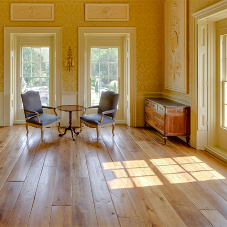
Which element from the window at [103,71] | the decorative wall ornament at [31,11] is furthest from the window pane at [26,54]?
the window at [103,71]

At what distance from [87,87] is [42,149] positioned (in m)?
3.06

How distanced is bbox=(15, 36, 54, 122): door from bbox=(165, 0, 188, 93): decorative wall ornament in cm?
320

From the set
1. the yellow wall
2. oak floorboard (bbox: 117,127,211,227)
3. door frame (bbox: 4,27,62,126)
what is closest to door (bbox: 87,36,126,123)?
the yellow wall

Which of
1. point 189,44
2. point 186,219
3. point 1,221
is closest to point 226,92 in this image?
point 189,44

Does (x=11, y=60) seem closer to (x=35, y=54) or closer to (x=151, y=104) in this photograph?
(x=35, y=54)

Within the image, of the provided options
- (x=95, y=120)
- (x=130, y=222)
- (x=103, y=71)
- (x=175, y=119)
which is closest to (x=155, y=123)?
(x=175, y=119)

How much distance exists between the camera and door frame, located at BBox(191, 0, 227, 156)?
16.1 ft

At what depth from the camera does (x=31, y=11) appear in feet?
22.7

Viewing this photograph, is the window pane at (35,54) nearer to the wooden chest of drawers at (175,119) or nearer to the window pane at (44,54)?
the window pane at (44,54)

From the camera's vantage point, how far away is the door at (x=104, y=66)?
7.63 metres

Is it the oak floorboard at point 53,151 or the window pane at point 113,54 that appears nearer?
the oak floorboard at point 53,151

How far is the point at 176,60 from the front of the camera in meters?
6.11

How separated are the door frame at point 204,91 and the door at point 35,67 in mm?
4160

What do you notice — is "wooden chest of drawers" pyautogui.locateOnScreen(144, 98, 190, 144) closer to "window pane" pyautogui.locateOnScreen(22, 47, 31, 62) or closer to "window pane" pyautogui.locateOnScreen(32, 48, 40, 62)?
"window pane" pyautogui.locateOnScreen(32, 48, 40, 62)
